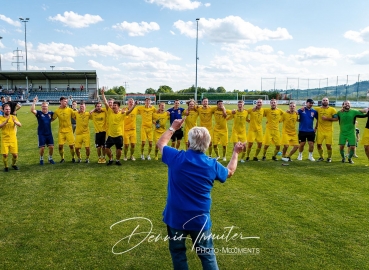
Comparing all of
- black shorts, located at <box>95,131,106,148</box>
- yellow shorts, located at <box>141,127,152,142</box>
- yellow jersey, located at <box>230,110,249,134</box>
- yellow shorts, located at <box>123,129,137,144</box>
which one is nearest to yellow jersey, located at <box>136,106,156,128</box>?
yellow shorts, located at <box>141,127,152,142</box>

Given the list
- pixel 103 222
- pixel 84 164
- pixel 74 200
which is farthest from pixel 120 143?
pixel 103 222

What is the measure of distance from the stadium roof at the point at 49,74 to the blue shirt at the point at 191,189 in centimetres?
5791

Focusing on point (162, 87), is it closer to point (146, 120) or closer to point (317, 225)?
point (146, 120)

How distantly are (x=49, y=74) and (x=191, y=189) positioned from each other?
61494 mm

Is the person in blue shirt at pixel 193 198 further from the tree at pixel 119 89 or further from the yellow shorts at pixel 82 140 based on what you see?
the tree at pixel 119 89

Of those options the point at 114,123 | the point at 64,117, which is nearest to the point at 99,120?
the point at 114,123

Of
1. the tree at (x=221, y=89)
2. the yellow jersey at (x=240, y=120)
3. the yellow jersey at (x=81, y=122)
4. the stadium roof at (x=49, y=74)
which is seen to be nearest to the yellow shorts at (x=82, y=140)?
the yellow jersey at (x=81, y=122)

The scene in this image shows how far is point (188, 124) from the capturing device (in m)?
11.4

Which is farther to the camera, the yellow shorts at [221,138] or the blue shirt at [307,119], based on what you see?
the yellow shorts at [221,138]

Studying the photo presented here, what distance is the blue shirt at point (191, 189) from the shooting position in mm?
3176

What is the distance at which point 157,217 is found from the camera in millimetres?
5871

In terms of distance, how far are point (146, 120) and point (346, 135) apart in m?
7.02

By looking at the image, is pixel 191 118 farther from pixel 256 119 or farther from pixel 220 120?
pixel 256 119

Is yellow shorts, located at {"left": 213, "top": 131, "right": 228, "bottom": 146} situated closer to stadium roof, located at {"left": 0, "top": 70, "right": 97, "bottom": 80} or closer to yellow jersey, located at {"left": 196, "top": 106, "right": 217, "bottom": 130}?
yellow jersey, located at {"left": 196, "top": 106, "right": 217, "bottom": 130}
